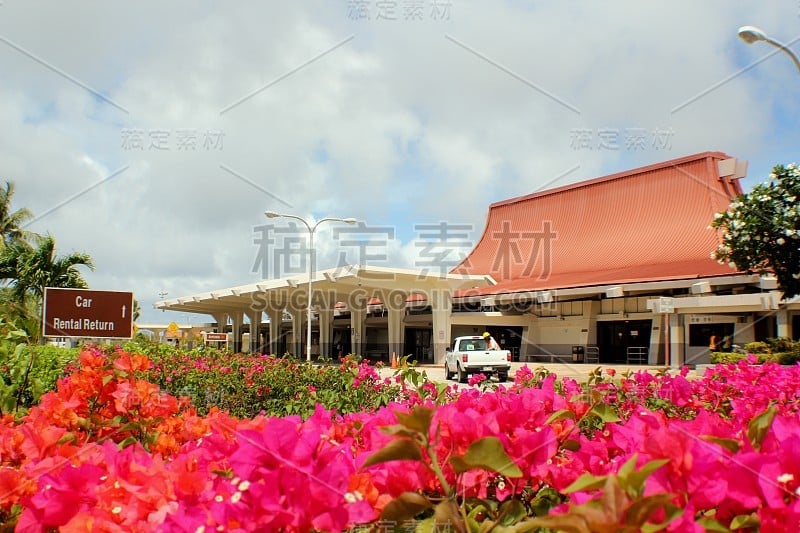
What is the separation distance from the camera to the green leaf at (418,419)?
3.05 ft

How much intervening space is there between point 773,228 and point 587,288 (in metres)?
14.6

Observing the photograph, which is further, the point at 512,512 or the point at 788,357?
the point at 788,357

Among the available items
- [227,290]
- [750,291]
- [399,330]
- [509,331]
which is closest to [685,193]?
[750,291]

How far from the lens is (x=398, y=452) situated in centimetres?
94

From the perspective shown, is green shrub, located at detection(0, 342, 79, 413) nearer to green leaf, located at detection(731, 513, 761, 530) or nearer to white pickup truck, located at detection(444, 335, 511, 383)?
green leaf, located at detection(731, 513, 761, 530)

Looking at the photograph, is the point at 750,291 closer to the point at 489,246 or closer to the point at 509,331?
the point at 509,331

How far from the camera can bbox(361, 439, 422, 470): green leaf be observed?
36.0 inches

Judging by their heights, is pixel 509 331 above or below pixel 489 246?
below

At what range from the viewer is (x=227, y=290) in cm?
3706

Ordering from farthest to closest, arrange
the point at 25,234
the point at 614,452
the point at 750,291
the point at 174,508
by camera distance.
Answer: the point at 25,234 → the point at 750,291 → the point at 614,452 → the point at 174,508

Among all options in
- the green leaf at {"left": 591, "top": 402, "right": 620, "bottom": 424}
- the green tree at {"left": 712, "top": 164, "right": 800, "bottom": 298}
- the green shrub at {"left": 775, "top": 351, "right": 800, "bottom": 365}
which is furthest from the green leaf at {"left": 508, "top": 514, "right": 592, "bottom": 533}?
the green shrub at {"left": 775, "top": 351, "right": 800, "bottom": 365}

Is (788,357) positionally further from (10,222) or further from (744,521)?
(10,222)

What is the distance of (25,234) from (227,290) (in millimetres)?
10845

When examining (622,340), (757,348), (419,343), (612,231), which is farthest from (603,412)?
(419,343)
